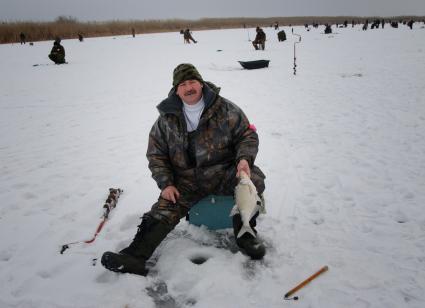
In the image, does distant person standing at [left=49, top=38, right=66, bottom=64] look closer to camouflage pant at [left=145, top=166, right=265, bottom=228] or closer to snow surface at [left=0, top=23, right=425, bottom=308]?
snow surface at [left=0, top=23, right=425, bottom=308]

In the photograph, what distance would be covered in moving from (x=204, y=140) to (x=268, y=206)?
133 centimetres

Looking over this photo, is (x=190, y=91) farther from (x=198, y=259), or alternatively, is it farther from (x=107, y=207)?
(x=107, y=207)

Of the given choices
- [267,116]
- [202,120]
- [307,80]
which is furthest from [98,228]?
[307,80]

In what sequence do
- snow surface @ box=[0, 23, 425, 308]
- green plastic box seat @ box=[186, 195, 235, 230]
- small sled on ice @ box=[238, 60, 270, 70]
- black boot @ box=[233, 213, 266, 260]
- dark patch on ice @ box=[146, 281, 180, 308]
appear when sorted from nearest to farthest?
dark patch on ice @ box=[146, 281, 180, 308]
snow surface @ box=[0, 23, 425, 308]
black boot @ box=[233, 213, 266, 260]
green plastic box seat @ box=[186, 195, 235, 230]
small sled on ice @ box=[238, 60, 270, 70]

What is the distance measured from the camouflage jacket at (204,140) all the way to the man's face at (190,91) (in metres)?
0.08

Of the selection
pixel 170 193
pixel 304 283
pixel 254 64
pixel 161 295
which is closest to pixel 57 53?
pixel 254 64

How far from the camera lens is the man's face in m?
2.96

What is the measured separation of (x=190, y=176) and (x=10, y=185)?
310cm

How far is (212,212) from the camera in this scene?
3.17 meters

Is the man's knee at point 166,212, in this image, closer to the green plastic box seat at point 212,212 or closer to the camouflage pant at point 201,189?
the camouflage pant at point 201,189

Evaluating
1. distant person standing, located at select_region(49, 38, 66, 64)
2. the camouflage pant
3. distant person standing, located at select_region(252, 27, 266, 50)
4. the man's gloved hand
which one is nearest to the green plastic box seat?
the camouflage pant

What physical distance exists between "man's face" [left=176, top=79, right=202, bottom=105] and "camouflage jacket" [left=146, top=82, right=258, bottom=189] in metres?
0.08

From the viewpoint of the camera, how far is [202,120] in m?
2.95

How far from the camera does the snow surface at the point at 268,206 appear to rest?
8.50 ft
